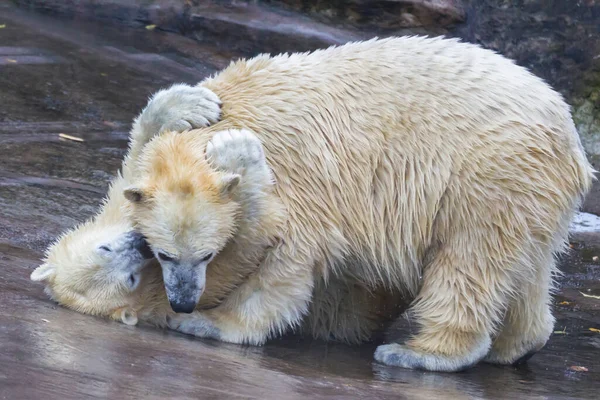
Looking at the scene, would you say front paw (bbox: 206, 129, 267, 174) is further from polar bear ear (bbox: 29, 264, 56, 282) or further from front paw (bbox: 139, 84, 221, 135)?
polar bear ear (bbox: 29, 264, 56, 282)

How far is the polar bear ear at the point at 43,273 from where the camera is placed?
12.5 feet

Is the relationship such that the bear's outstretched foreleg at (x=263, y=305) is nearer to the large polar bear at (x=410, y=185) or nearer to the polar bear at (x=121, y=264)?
the large polar bear at (x=410, y=185)

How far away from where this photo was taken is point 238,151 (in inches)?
A: 144

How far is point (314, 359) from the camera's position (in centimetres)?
375

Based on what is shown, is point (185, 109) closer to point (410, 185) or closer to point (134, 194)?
point (134, 194)

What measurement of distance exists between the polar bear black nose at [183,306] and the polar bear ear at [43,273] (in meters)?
0.54

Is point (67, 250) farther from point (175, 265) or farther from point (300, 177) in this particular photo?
point (300, 177)

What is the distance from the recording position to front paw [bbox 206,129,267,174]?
3654mm

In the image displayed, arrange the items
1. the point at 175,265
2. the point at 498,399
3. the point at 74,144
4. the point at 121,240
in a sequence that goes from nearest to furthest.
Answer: the point at 498,399 < the point at 175,265 < the point at 121,240 < the point at 74,144

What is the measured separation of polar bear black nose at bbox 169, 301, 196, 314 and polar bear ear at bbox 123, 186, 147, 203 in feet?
1.33

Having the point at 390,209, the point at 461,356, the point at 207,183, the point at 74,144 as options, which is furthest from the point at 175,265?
the point at 74,144

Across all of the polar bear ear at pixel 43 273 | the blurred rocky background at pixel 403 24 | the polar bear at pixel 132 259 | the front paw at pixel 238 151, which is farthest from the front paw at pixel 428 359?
the blurred rocky background at pixel 403 24

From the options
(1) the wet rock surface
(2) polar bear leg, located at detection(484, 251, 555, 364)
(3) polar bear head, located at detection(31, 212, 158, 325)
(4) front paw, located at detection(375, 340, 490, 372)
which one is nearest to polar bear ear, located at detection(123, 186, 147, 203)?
(3) polar bear head, located at detection(31, 212, 158, 325)

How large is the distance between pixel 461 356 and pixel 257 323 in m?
0.83
